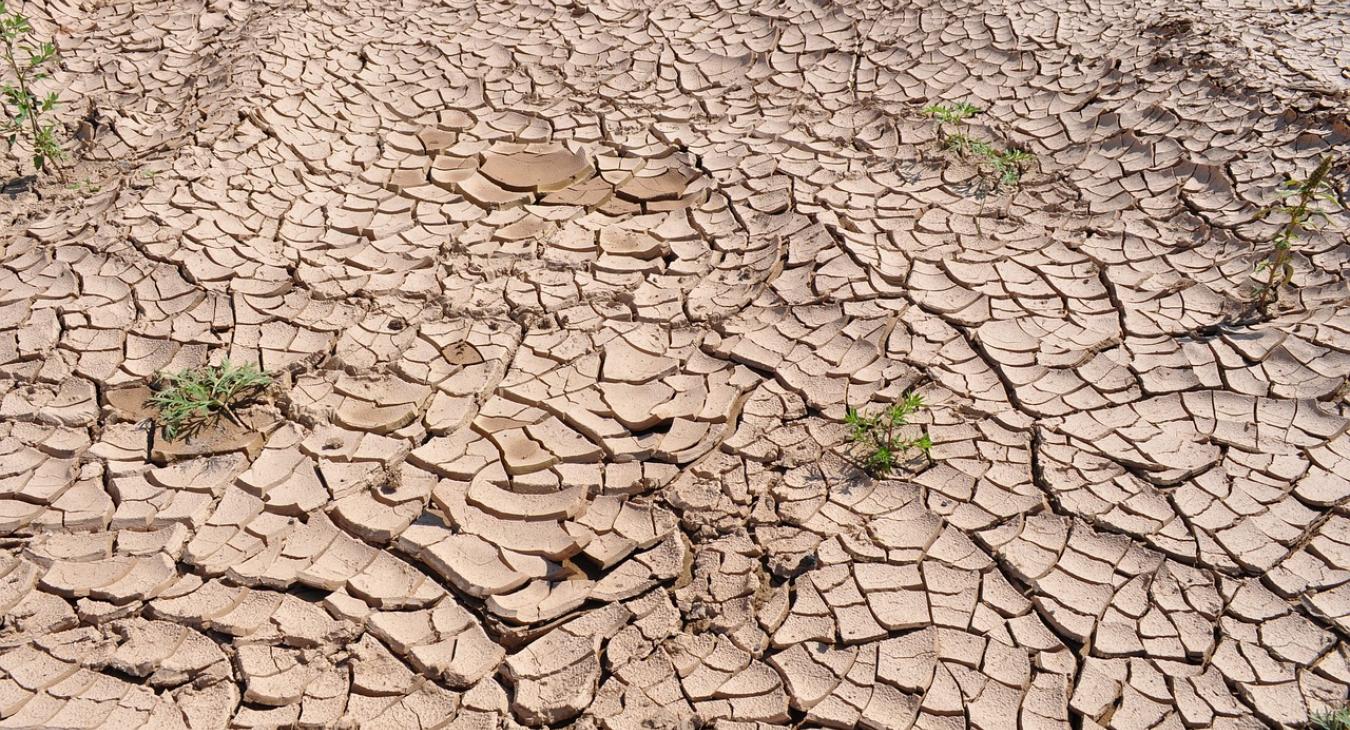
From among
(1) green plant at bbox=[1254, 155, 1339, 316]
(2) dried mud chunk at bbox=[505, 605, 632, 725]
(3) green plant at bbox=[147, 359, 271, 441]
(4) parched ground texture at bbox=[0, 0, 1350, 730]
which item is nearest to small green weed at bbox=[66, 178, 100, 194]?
(4) parched ground texture at bbox=[0, 0, 1350, 730]

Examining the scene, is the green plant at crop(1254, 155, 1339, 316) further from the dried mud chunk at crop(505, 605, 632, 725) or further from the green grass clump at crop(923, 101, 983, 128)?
the dried mud chunk at crop(505, 605, 632, 725)

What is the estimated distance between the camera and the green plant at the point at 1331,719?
208cm

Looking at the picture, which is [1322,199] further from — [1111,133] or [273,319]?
[273,319]

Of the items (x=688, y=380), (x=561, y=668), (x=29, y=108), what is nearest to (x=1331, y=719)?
(x=561, y=668)

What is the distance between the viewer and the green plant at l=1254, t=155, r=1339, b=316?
3.08m

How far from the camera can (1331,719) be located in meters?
2.10

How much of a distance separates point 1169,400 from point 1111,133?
1515mm

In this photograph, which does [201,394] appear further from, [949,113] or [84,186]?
[949,113]

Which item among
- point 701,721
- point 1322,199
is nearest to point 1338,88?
point 1322,199

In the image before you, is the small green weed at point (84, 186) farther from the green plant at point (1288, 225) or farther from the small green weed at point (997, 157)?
the green plant at point (1288, 225)

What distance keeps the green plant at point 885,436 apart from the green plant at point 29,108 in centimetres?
320

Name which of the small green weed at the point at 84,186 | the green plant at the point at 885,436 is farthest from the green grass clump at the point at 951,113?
the small green weed at the point at 84,186

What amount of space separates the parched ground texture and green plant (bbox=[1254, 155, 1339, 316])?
75 millimetres

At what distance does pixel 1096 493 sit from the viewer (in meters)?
2.64
